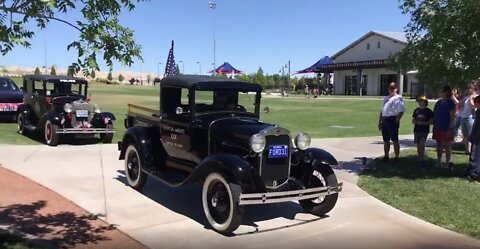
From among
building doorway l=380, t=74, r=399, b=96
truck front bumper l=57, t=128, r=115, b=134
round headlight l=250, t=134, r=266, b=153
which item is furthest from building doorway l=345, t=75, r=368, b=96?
round headlight l=250, t=134, r=266, b=153

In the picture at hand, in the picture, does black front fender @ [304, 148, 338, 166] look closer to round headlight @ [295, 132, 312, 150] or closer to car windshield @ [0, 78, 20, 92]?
round headlight @ [295, 132, 312, 150]

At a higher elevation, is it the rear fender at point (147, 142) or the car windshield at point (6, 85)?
the car windshield at point (6, 85)

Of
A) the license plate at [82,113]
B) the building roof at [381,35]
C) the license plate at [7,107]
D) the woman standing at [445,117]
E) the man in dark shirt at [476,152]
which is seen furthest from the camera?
the building roof at [381,35]

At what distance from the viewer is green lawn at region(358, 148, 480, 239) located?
21.8 feet

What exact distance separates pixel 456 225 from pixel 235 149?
2.91 meters

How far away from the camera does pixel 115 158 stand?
36.2 feet


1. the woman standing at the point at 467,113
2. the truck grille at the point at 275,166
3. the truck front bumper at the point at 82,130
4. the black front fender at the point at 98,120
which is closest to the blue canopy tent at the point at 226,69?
the black front fender at the point at 98,120

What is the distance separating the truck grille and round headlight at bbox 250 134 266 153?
0.51 feet

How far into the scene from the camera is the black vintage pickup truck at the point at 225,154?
19.4 feet

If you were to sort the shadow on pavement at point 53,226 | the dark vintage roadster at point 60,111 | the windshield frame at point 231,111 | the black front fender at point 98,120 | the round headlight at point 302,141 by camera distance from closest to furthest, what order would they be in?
the shadow on pavement at point 53,226 < the round headlight at point 302,141 < the windshield frame at point 231,111 < the dark vintage roadster at point 60,111 < the black front fender at point 98,120

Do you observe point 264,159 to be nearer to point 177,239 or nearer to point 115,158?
point 177,239

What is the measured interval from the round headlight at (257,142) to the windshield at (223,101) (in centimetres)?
134

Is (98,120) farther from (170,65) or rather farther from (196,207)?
(196,207)

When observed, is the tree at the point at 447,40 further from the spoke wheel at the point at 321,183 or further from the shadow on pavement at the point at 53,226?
the shadow on pavement at the point at 53,226
